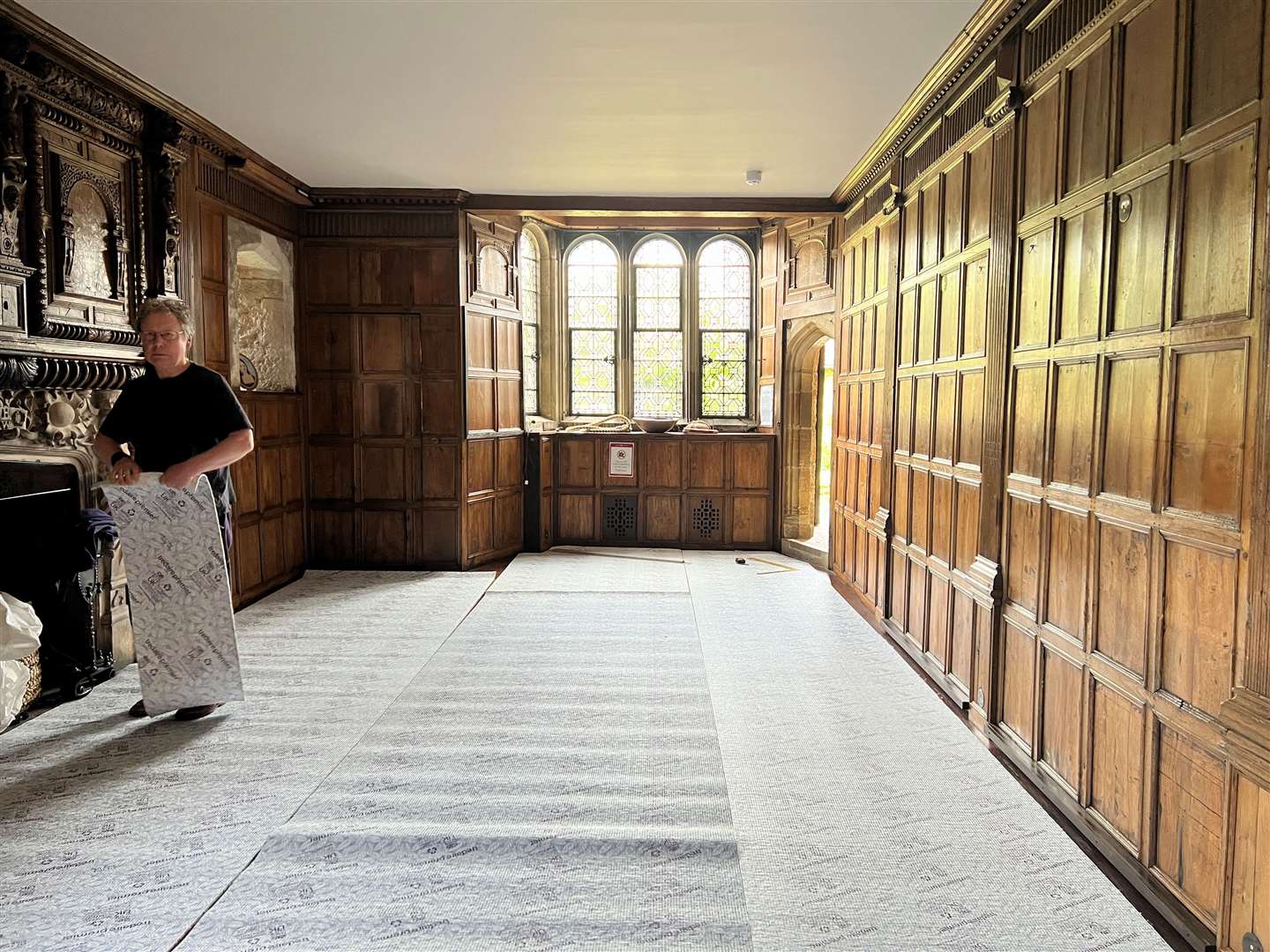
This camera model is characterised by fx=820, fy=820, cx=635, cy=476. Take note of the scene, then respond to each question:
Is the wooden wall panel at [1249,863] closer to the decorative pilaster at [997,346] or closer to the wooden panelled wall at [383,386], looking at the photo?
the decorative pilaster at [997,346]

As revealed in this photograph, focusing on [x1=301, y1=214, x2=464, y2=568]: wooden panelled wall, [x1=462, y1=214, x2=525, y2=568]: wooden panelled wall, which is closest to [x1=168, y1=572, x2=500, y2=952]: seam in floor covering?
[x1=301, y1=214, x2=464, y2=568]: wooden panelled wall

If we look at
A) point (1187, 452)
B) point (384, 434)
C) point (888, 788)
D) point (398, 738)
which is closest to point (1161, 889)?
point (888, 788)

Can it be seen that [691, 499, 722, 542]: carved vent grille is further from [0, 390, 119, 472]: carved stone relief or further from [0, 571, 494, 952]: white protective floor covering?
[0, 390, 119, 472]: carved stone relief

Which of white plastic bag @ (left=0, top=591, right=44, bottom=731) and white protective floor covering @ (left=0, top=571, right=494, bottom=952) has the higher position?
white plastic bag @ (left=0, top=591, right=44, bottom=731)

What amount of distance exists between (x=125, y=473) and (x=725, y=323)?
20.2ft

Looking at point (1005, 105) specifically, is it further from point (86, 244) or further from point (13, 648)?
point (13, 648)

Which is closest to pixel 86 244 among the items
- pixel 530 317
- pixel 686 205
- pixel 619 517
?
pixel 686 205

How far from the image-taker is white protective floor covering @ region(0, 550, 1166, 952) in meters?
2.15

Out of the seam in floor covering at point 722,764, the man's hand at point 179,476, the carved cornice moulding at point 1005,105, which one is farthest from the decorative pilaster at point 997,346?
Answer: the man's hand at point 179,476

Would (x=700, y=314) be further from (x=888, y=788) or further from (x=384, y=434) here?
(x=888, y=788)

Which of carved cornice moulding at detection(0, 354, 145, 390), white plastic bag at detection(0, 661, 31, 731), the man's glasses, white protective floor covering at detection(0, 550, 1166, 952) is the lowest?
white protective floor covering at detection(0, 550, 1166, 952)

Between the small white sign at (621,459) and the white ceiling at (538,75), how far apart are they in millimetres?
2838

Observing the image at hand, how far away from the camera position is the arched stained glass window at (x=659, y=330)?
27.8 feet

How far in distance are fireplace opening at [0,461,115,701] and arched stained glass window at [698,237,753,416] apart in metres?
5.77
